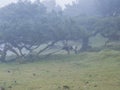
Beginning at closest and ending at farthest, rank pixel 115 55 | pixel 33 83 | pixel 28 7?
pixel 33 83
pixel 115 55
pixel 28 7

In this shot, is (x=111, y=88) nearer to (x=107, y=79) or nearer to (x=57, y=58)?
(x=107, y=79)

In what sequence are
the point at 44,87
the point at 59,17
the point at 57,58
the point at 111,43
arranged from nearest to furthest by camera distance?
1. the point at 44,87
2. the point at 57,58
3. the point at 59,17
4. the point at 111,43

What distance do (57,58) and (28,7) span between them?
47.7 feet

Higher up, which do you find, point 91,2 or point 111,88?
point 91,2

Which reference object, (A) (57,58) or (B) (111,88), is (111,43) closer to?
(A) (57,58)

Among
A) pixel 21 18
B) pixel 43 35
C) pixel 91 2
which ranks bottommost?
pixel 43 35

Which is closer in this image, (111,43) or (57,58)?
(57,58)

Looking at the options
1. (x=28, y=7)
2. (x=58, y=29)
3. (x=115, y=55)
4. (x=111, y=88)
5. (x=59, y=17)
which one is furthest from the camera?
(x=28, y=7)

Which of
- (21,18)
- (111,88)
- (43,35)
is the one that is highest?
(21,18)

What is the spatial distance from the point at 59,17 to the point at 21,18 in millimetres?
5925

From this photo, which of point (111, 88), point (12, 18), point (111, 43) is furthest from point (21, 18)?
point (111, 88)

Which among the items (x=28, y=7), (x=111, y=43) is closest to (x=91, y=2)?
(x=111, y=43)

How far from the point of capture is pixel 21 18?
52500mm

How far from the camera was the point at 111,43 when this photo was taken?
206 feet
